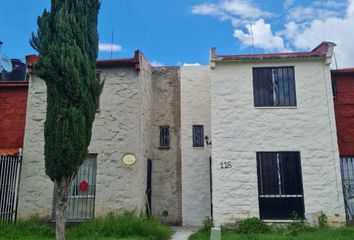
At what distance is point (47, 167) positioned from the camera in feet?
28.3

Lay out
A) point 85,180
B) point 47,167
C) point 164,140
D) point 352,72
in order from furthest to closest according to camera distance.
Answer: point 164,140 < point 352,72 < point 85,180 < point 47,167

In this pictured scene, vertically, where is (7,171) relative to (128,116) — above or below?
below

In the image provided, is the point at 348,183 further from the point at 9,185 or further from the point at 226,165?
the point at 9,185

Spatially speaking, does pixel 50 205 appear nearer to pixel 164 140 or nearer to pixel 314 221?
pixel 164 140

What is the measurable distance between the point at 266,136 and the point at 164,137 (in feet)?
15.5

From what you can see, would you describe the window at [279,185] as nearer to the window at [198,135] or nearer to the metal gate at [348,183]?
the metal gate at [348,183]

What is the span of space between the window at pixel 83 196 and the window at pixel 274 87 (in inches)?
265

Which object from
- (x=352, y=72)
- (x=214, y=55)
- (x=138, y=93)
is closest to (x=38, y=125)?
(x=138, y=93)

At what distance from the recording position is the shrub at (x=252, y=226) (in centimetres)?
1161

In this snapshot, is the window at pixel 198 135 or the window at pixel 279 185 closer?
the window at pixel 279 185

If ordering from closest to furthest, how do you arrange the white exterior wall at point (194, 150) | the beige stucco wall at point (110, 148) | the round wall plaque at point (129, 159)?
the beige stucco wall at point (110, 148) < the round wall plaque at point (129, 159) < the white exterior wall at point (194, 150)

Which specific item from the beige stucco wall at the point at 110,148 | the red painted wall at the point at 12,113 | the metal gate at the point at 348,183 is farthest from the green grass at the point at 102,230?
the metal gate at the point at 348,183

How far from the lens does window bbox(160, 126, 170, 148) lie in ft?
50.2

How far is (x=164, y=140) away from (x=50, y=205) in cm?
540
